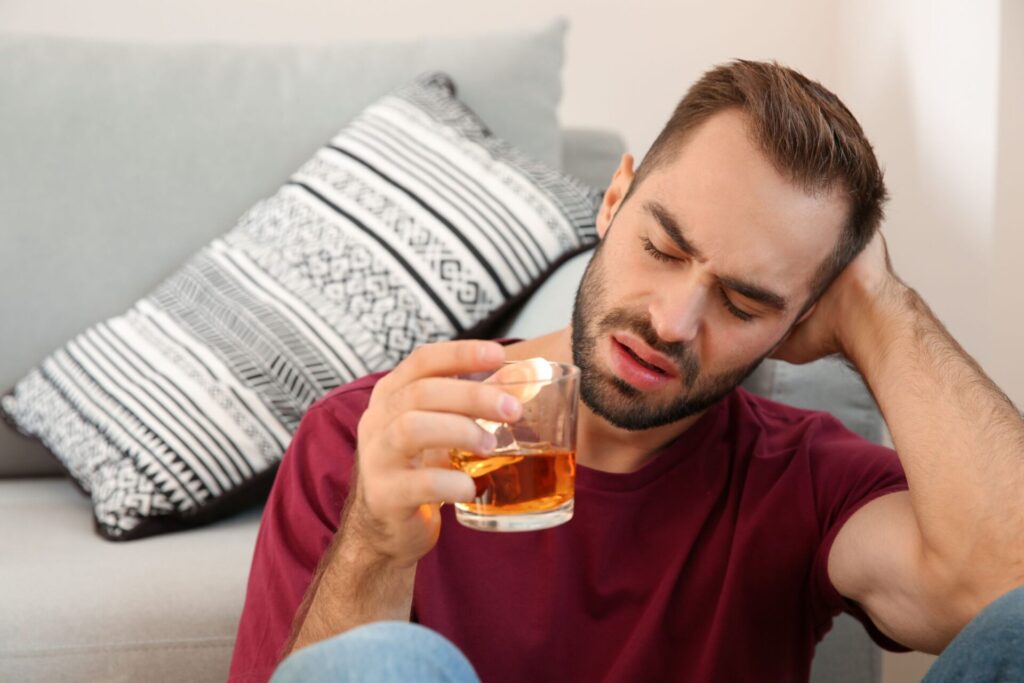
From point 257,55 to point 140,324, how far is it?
59 centimetres

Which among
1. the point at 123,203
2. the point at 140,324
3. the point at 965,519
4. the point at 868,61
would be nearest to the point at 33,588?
the point at 140,324

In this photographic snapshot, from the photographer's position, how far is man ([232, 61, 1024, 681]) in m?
1.27

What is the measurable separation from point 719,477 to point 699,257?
0.28m

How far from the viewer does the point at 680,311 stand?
129 cm

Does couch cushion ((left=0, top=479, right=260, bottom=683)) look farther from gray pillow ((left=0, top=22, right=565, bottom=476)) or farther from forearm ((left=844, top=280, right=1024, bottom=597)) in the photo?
forearm ((left=844, top=280, right=1024, bottom=597))

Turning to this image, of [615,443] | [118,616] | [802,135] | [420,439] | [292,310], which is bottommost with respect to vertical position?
[118,616]

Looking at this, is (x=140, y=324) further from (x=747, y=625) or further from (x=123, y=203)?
(x=747, y=625)

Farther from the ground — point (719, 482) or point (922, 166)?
point (922, 166)

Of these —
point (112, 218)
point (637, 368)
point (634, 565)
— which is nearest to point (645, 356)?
point (637, 368)

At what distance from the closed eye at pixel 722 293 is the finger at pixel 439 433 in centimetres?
44

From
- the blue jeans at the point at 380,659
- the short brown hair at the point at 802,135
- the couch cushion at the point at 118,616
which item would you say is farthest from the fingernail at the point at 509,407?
the couch cushion at the point at 118,616

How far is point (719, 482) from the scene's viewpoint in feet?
4.67

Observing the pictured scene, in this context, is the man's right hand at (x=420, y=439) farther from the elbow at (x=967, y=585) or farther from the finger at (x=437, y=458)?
the elbow at (x=967, y=585)

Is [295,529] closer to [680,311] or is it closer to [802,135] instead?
[680,311]
